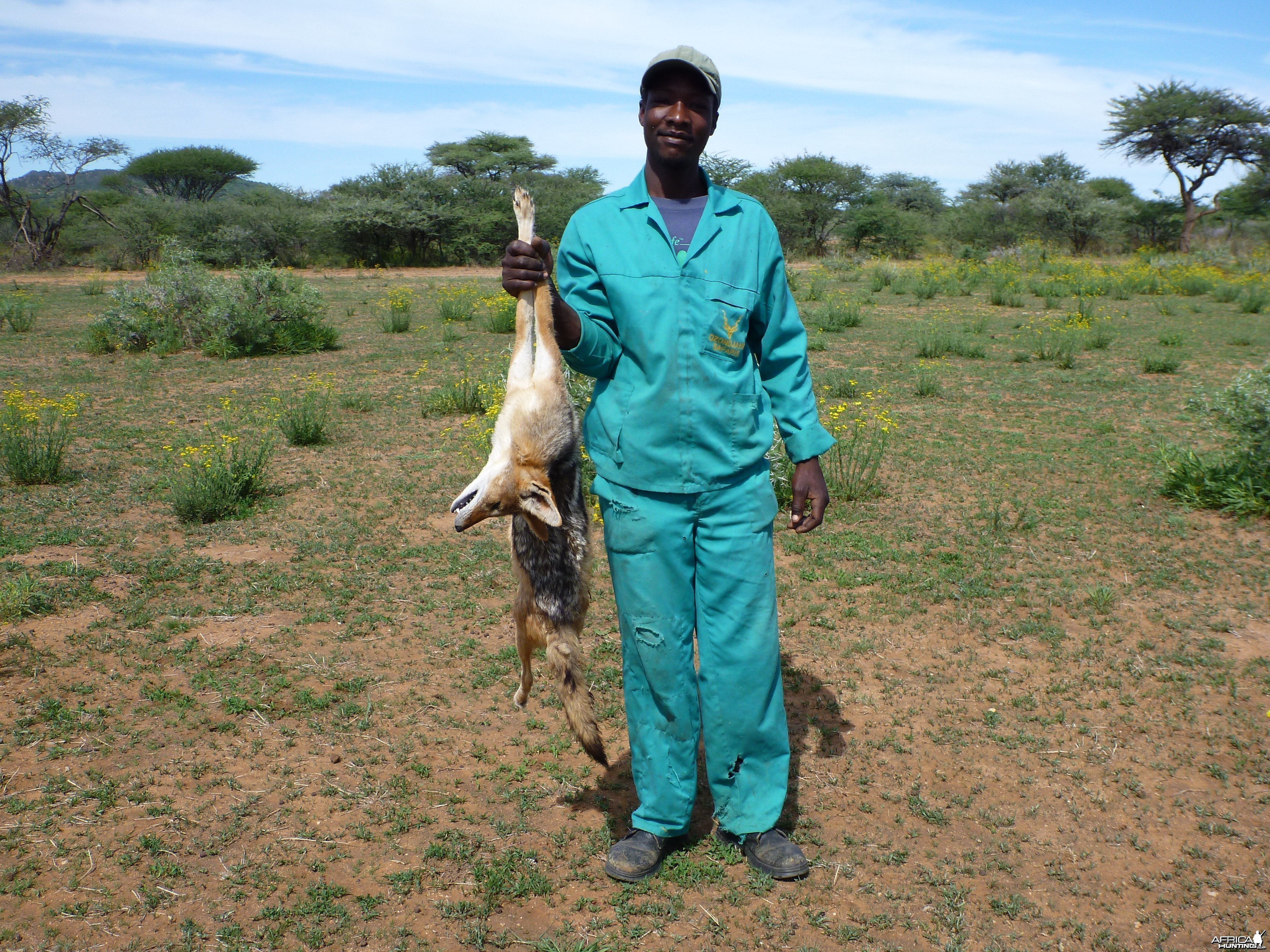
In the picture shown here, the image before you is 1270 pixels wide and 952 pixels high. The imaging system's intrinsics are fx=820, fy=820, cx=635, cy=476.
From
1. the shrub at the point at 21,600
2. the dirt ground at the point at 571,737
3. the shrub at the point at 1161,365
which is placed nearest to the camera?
the dirt ground at the point at 571,737

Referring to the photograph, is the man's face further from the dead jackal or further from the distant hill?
the distant hill

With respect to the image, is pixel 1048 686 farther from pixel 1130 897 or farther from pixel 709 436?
pixel 709 436

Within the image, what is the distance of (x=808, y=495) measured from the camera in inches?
102

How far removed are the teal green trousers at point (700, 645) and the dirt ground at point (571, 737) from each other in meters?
0.30

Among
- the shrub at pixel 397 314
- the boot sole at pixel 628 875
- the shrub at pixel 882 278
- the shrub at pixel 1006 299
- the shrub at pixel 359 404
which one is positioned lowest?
the boot sole at pixel 628 875

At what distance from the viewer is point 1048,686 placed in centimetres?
380

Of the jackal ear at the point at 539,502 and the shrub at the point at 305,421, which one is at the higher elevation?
the jackal ear at the point at 539,502

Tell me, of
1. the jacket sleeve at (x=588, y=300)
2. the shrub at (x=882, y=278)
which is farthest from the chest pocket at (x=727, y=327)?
the shrub at (x=882, y=278)

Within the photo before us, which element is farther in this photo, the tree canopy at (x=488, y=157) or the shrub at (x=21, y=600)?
the tree canopy at (x=488, y=157)

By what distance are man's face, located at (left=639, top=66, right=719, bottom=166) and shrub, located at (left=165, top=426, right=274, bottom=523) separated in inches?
176

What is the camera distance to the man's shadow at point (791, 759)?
2949mm

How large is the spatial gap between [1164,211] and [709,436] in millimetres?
35445

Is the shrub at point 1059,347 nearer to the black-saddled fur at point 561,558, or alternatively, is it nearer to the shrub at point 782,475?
the shrub at point 782,475

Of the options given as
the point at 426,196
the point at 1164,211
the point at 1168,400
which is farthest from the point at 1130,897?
the point at 1164,211
